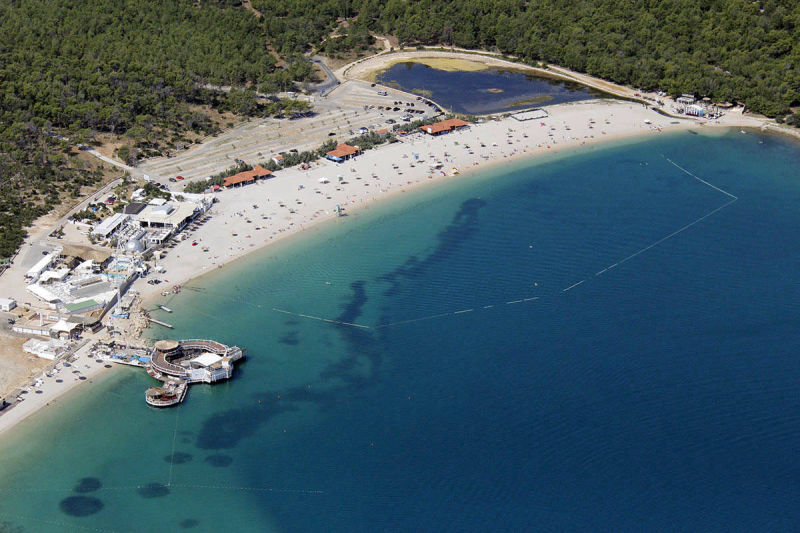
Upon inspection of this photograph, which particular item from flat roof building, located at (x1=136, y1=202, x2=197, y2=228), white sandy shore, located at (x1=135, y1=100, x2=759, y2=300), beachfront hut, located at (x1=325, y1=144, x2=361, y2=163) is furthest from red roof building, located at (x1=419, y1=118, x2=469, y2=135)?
flat roof building, located at (x1=136, y1=202, x2=197, y2=228)

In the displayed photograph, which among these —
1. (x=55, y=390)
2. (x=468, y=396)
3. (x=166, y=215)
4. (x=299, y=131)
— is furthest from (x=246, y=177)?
(x=468, y=396)

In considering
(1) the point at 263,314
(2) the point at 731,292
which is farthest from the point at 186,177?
(2) the point at 731,292

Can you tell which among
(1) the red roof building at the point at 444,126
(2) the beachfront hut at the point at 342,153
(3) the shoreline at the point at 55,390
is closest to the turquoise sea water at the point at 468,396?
(3) the shoreline at the point at 55,390

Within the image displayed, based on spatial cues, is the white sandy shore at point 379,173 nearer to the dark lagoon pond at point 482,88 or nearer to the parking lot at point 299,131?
the dark lagoon pond at point 482,88

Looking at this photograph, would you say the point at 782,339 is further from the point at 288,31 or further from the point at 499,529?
the point at 288,31

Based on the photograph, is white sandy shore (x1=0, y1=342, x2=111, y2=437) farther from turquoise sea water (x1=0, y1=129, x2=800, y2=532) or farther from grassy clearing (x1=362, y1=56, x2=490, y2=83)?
grassy clearing (x1=362, y1=56, x2=490, y2=83)

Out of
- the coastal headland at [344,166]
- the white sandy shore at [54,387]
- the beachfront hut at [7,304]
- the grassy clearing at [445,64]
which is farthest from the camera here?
the grassy clearing at [445,64]

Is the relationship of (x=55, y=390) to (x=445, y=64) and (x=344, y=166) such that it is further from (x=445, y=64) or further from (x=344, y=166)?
(x=445, y=64)
